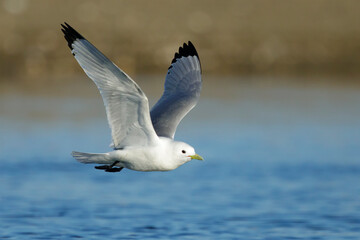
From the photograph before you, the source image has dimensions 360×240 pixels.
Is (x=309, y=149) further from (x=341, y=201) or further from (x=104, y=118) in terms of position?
(x=104, y=118)

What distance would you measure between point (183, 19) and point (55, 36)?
4800 mm

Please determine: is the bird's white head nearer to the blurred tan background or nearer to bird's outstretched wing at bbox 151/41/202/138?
bird's outstretched wing at bbox 151/41/202/138

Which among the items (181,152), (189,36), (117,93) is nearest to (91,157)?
(117,93)

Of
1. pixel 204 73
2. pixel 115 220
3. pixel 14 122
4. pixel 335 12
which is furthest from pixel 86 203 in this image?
pixel 335 12

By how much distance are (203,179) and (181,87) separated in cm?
420

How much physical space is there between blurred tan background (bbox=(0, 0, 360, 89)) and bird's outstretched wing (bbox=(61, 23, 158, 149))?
17716 millimetres

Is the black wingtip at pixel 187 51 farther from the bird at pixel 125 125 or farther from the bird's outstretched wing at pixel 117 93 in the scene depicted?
the bird's outstretched wing at pixel 117 93

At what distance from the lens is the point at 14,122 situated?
65.1 feet

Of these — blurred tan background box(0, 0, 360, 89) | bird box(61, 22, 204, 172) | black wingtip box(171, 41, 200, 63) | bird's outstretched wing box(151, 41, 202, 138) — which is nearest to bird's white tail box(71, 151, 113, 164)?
bird box(61, 22, 204, 172)

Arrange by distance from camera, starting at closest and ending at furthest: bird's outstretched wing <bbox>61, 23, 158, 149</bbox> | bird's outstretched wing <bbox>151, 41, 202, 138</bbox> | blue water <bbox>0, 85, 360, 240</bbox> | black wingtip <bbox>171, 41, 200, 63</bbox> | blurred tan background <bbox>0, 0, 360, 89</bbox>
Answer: bird's outstretched wing <bbox>61, 23, 158, 149</bbox> < bird's outstretched wing <bbox>151, 41, 202, 138</bbox> < black wingtip <bbox>171, 41, 200, 63</bbox> < blue water <bbox>0, 85, 360, 240</bbox> < blurred tan background <bbox>0, 0, 360, 89</bbox>

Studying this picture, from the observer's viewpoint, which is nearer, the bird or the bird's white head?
the bird

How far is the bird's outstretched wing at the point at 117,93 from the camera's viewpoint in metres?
8.67

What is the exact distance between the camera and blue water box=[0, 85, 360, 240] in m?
11.5

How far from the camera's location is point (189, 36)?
29.4 m
